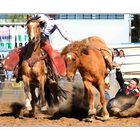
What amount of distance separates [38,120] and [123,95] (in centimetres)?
119

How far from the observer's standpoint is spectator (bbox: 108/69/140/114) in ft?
29.7

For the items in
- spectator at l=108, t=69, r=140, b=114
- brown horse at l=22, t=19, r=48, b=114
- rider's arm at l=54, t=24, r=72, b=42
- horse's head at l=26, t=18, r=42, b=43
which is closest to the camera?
horse's head at l=26, t=18, r=42, b=43

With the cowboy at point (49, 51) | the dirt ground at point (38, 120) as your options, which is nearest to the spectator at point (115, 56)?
the cowboy at point (49, 51)

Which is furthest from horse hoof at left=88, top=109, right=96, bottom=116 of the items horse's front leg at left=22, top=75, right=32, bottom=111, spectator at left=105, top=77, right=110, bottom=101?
horse's front leg at left=22, top=75, right=32, bottom=111

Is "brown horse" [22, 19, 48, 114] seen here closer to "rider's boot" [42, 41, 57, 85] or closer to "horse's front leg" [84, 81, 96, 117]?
"rider's boot" [42, 41, 57, 85]

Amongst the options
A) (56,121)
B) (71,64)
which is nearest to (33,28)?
(71,64)

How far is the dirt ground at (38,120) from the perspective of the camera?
348 inches

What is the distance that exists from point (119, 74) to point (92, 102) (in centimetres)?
52

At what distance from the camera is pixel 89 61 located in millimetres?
8922

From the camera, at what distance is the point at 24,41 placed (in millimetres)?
8930

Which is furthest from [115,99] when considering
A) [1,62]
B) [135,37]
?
[1,62]

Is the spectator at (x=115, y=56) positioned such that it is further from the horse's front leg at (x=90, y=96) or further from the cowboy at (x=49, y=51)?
the cowboy at (x=49, y=51)

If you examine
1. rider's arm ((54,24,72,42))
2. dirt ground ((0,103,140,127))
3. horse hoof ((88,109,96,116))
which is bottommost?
dirt ground ((0,103,140,127))

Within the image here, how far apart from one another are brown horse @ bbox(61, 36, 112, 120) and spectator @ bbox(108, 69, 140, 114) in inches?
8.6
